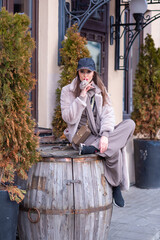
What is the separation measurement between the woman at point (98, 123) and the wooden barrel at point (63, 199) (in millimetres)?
184

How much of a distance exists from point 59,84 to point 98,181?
2.06 meters

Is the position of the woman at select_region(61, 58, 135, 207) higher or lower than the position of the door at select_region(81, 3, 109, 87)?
lower

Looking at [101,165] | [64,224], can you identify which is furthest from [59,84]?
[64,224]

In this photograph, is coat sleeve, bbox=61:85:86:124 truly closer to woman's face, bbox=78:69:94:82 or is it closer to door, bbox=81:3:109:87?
woman's face, bbox=78:69:94:82

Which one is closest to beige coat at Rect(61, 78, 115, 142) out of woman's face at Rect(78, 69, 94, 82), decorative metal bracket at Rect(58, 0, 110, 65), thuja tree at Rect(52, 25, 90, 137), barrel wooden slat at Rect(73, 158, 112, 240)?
woman's face at Rect(78, 69, 94, 82)

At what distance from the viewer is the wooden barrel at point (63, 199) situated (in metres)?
3.88

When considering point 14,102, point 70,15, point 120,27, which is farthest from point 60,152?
point 120,27

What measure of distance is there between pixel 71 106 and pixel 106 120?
349 millimetres

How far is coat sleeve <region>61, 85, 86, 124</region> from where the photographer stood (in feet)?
14.2

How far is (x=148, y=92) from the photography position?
7.77m

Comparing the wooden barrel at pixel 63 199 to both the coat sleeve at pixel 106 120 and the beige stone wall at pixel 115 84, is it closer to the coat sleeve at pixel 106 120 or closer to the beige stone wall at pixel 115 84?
the coat sleeve at pixel 106 120

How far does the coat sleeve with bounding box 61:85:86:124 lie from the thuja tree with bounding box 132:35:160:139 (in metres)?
3.48

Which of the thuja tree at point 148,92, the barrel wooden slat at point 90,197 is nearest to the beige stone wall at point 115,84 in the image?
the thuja tree at point 148,92

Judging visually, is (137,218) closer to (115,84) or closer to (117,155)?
(117,155)
